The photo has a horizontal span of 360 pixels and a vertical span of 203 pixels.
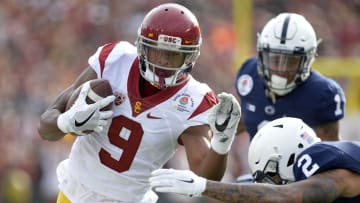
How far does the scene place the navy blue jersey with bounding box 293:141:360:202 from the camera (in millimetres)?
3332

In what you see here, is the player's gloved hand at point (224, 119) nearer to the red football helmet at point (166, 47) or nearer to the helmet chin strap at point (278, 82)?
the red football helmet at point (166, 47)

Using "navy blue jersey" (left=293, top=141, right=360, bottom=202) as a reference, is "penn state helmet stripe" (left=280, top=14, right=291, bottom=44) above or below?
below

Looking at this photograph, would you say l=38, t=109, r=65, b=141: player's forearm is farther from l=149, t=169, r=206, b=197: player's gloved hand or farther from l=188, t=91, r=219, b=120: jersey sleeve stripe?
l=149, t=169, r=206, b=197: player's gloved hand

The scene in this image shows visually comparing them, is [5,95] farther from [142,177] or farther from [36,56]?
[142,177]

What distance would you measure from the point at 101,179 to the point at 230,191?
3.51 ft

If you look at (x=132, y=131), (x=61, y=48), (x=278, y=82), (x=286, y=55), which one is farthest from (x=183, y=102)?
A: (x=61, y=48)

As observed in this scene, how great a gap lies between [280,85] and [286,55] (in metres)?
0.19

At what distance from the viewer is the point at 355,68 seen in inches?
353

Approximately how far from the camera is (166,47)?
4.07 meters

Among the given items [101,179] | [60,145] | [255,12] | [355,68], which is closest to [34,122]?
[60,145]

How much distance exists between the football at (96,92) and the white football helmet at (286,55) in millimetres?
1355

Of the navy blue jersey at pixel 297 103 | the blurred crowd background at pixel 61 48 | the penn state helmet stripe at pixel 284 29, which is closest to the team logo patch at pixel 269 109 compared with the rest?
the navy blue jersey at pixel 297 103

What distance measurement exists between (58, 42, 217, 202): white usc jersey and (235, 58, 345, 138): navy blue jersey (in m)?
1.10

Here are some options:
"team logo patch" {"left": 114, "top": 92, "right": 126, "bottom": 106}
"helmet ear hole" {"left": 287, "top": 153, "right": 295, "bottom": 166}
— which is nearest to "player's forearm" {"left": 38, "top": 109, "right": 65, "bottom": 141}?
"team logo patch" {"left": 114, "top": 92, "right": 126, "bottom": 106}
